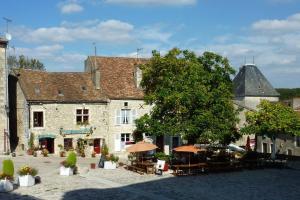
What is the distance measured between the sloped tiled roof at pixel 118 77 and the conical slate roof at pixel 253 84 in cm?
1612

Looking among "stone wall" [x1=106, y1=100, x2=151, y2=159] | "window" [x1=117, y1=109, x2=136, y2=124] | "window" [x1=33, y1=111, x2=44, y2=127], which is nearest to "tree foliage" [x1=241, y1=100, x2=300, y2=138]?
"window" [x1=117, y1=109, x2=136, y2=124]

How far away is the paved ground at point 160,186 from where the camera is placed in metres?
18.9

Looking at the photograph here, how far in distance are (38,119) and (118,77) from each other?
7.92 meters

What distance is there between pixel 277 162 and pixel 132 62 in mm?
16964

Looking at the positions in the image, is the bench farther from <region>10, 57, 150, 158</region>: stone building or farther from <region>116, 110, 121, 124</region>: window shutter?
<region>116, 110, 121, 124</region>: window shutter

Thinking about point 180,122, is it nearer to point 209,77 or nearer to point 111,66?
point 209,77

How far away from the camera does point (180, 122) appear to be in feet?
90.6

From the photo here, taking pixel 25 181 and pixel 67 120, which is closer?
pixel 25 181

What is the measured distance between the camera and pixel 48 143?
116 feet

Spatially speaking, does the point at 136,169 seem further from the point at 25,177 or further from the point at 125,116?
the point at 125,116

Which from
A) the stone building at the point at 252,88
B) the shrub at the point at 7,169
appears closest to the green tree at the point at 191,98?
the shrub at the point at 7,169

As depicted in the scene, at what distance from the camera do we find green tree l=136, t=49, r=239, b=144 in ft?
88.0

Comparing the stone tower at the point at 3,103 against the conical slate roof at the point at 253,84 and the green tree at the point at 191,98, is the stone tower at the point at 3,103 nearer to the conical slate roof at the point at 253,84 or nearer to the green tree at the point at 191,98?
the green tree at the point at 191,98

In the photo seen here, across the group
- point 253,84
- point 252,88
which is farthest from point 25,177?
point 253,84
